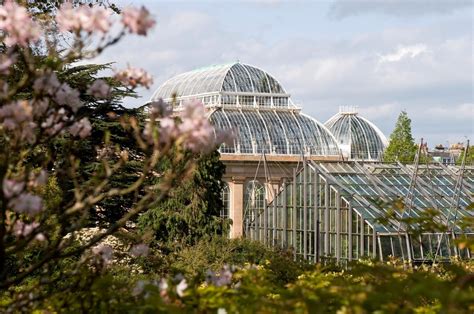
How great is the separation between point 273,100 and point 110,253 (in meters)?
46.2

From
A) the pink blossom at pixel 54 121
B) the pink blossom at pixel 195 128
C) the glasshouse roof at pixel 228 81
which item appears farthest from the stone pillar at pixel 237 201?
the pink blossom at pixel 195 128

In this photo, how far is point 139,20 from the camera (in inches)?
165

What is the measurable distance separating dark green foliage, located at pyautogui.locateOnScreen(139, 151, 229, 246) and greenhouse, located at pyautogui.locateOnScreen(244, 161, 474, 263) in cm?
238

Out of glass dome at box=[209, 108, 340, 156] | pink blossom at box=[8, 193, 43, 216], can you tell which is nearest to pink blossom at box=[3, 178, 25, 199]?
pink blossom at box=[8, 193, 43, 216]

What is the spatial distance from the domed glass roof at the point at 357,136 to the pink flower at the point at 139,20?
57.7 m

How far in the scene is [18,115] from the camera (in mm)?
4211

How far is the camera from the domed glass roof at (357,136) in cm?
6291

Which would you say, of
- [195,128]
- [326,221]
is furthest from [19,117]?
[326,221]

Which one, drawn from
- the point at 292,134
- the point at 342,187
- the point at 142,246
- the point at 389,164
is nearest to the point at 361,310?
the point at 142,246

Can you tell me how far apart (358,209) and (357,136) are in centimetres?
3800

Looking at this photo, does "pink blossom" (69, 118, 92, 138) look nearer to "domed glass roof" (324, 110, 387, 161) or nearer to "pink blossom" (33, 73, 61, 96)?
"pink blossom" (33, 73, 61, 96)

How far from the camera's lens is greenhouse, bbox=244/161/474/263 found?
25.8m

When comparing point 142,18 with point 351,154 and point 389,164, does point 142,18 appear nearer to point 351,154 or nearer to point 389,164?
point 389,164

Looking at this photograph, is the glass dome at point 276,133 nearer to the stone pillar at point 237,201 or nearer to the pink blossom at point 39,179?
the stone pillar at point 237,201
